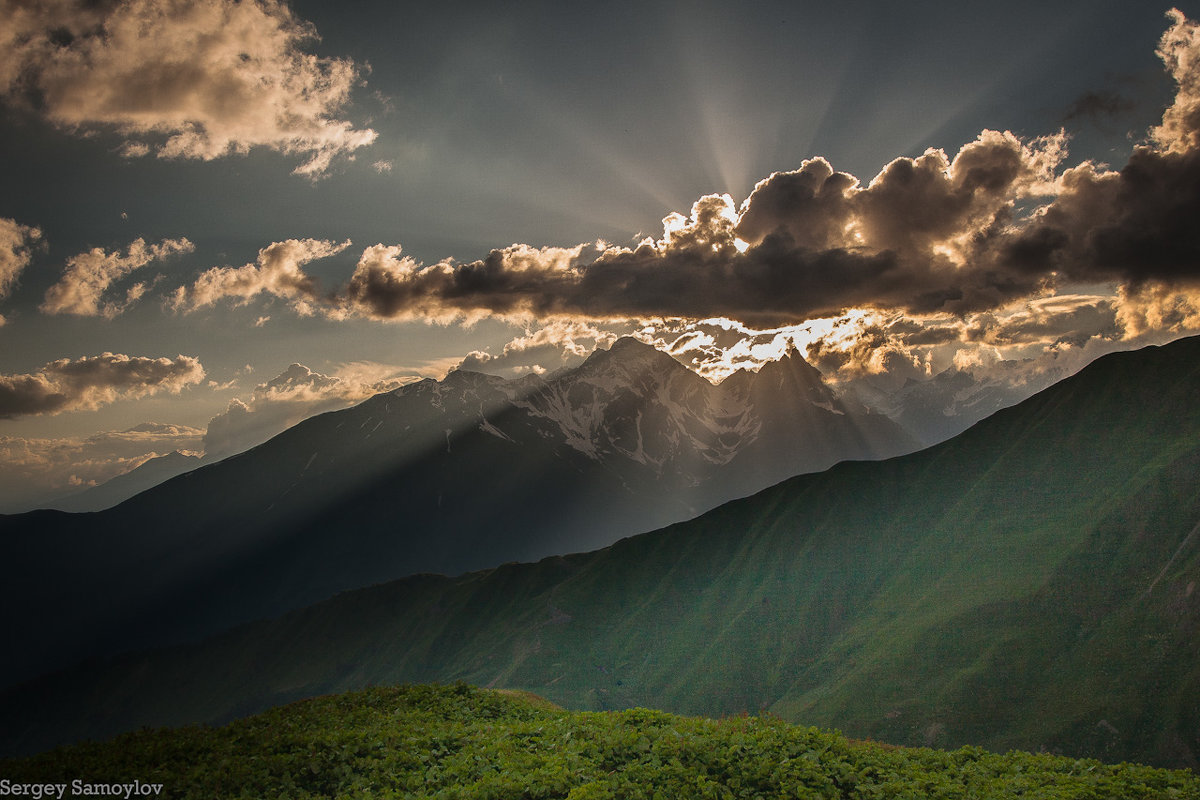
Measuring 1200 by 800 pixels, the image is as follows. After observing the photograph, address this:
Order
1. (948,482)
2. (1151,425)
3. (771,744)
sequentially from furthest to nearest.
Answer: (948,482), (1151,425), (771,744)

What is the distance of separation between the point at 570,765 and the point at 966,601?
121 meters

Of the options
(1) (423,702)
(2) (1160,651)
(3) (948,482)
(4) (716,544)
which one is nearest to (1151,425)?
(3) (948,482)

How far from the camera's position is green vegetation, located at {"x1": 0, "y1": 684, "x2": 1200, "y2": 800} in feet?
69.5

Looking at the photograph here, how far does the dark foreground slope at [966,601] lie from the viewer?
90.2m

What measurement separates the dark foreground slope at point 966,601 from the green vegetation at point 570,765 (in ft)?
250

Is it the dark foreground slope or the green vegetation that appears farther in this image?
the dark foreground slope

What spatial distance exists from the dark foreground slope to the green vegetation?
7614 centimetres

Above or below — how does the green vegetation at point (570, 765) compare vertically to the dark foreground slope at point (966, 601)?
above

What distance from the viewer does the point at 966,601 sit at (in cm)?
11938

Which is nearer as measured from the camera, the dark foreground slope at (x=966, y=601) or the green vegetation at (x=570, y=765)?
the green vegetation at (x=570, y=765)

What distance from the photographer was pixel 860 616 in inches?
5517

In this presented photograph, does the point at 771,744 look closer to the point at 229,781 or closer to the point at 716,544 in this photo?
the point at 229,781

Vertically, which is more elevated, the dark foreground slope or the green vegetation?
the green vegetation

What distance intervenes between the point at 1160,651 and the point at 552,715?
9772 cm
